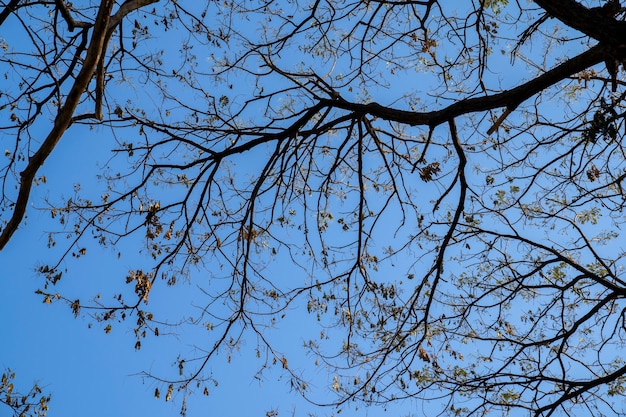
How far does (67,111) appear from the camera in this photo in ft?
12.8

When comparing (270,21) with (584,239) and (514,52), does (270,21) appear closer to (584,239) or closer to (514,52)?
(514,52)

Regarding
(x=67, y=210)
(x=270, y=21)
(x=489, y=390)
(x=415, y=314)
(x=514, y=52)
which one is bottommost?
(x=489, y=390)

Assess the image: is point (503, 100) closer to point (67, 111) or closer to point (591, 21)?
point (591, 21)

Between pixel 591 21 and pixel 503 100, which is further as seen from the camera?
pixel 503 100

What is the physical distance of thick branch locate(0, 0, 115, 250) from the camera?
3797 mm

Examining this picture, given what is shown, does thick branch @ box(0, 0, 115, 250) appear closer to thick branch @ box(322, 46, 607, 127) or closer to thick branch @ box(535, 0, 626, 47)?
thick branch @ box(322, 46, 607, 127)

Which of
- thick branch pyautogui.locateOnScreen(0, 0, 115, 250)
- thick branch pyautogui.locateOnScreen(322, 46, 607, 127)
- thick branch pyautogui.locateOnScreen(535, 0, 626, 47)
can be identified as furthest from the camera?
thick branch pyautogui.locateOnScreen(322, 46, 607, 127)

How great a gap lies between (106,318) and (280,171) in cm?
214

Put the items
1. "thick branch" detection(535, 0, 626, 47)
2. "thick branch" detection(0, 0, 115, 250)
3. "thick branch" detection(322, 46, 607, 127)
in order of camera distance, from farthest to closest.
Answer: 1. "thick branch" detection(322, 46, 607, 127)
2. "thick branch" detection(535, 0, 626, 47)
3. "thick branch" detection(0, 0, 115, 250)

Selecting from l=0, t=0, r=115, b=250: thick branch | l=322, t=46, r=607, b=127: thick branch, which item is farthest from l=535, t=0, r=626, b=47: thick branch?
l=0, t=0, r=115, b=250: thick branch

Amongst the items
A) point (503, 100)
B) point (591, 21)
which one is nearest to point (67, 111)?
point (503, 100)

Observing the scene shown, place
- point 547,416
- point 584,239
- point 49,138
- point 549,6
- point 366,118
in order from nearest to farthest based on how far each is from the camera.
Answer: point 49,138 → point 549,6 → point 547,416 → point 366,118 → point 584,239

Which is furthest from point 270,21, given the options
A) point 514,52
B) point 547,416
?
point 547,416

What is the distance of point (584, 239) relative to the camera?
6.41 metres
